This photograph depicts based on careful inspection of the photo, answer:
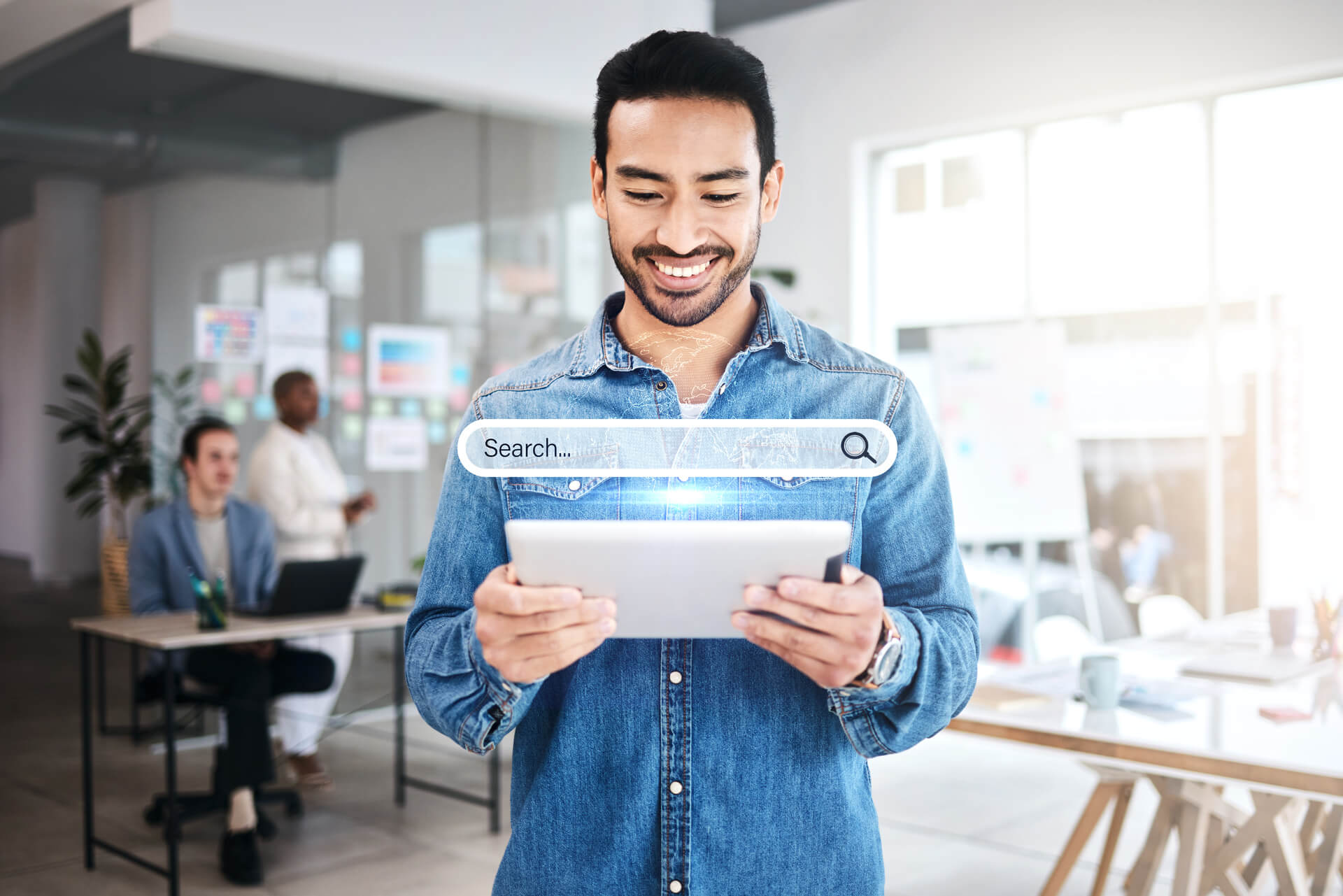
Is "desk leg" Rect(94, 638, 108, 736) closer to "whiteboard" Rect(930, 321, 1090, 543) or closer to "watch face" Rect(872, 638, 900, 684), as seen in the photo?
"whiteboard" Rect(930, 321, 1090, 543)

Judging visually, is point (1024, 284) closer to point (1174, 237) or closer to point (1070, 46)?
point (1174, 237)

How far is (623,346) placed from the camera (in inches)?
46.6

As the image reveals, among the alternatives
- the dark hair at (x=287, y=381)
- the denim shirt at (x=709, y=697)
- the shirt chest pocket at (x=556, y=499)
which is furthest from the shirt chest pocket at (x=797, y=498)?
the dark hair at (x=287, y=381)

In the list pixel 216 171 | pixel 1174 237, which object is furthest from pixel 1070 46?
pixel 216 171

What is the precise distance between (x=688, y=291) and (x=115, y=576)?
4796 millimetres

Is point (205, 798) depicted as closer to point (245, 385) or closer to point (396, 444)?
point (245, 385)

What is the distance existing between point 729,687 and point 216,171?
15.3 ft

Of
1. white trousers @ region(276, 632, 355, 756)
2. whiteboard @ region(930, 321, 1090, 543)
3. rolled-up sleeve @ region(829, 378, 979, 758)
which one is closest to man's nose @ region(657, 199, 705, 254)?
rolled-up sleeve @ region(829, 378, 979, 758)

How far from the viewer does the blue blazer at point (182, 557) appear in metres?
4.14

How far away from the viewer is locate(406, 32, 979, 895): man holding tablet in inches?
42.7

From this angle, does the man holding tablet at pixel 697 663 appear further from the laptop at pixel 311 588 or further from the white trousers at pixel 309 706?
the white trousers at pixel 309 706

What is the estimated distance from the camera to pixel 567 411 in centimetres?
119

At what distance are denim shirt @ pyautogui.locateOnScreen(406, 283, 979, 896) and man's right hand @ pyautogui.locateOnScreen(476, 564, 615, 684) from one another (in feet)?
0.67

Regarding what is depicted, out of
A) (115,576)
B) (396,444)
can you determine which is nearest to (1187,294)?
(396,444)
